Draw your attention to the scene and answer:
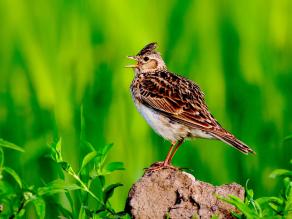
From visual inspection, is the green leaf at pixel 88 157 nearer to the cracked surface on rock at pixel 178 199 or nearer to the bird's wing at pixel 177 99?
the cracked surface on rock at pixel 178 199

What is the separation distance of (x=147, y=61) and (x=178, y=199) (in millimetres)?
2217

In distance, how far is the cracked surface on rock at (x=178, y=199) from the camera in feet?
16.4

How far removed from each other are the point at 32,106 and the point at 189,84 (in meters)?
1.27

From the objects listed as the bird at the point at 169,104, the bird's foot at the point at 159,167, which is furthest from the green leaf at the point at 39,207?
the bird at the point at 169,104

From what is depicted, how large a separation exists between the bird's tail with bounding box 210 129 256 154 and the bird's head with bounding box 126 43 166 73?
44.5 inches

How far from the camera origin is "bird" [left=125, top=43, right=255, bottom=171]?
6281 mm

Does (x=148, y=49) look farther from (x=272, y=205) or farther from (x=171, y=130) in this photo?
(x=272, y=205)

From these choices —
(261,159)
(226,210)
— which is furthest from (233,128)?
(226,210)

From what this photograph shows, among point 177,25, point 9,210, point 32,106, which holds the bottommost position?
point 9,210

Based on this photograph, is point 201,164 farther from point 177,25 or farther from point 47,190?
point 47,190

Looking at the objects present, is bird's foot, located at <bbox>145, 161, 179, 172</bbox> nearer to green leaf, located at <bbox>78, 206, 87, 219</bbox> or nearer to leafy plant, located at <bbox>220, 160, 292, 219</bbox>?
green leaf, located at <bbox>78, 206, 87, 219</bbox>

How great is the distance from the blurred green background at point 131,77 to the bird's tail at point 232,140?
0.91 metres

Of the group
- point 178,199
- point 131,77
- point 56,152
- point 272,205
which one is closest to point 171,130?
point 131,77

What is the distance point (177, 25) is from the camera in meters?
7.33
